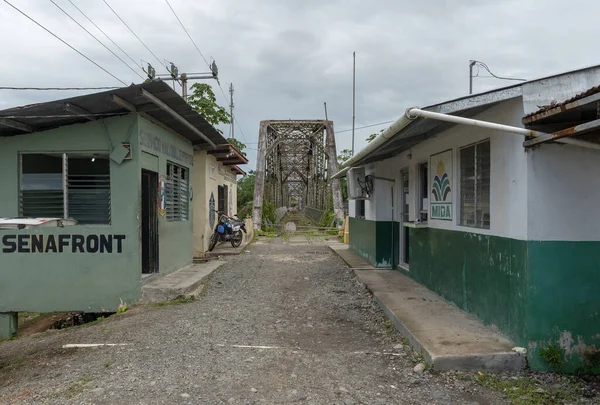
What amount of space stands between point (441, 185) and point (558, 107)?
272 centimetres

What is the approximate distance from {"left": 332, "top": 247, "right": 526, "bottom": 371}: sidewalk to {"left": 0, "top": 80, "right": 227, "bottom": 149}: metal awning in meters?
4.36

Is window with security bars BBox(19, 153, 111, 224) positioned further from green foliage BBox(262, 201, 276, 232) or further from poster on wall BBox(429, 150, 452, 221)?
green foliage BBox(262, 201, 276, 232)

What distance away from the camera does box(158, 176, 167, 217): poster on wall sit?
760 centimetres

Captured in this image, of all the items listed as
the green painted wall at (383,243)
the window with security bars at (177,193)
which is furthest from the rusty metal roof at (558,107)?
the window with security bars at (177,193)

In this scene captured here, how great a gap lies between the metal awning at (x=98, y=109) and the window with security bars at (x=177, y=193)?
1.48 metres

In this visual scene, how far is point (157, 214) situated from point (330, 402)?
528 centimetres

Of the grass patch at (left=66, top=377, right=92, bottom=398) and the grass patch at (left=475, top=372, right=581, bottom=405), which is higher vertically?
the grass patch at (left=475, top=372, right=581, bottom=405)

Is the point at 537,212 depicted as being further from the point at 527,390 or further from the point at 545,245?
the point at 527,390

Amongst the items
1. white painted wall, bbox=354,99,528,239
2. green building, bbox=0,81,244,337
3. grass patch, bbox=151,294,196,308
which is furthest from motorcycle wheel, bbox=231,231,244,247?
white painted wall, bbox=354,99,528,239

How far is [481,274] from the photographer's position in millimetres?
4770

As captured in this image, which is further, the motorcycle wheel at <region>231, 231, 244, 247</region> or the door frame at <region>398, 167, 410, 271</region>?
the motorcycle wheel at <region>231, 231, 244, 247</region>

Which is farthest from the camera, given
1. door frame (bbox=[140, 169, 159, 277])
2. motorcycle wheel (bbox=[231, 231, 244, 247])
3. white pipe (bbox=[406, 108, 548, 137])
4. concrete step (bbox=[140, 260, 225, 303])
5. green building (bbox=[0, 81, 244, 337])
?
motorcycle wheel (bbox=[231, 231, 244, 247])

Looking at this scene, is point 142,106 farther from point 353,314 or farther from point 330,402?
point 330,402

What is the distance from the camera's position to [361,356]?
440 centimetres
